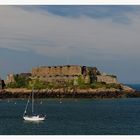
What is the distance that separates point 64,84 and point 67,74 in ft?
10.1

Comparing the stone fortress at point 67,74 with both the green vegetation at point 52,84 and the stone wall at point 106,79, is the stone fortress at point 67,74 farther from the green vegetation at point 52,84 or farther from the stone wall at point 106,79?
the green vegetation at point 52,84

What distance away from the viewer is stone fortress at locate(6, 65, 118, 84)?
2761 inches

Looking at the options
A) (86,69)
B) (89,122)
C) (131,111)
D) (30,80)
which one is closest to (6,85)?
(30,80)

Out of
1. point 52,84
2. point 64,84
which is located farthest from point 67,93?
point 52,84

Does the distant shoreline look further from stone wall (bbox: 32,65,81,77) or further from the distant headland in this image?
stone wall (bbox: 32,65,81,77)

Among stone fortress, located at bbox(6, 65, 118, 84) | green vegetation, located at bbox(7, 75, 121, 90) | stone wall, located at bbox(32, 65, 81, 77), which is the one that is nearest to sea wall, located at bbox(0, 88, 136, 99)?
green vegetation, located at bbox(7, 75, 121, 90)

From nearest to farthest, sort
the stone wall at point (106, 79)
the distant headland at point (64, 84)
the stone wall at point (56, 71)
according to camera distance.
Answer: the distant headland at point (64, 84) < the stone wall at point (106, 79) < the stone wall at point (56, 71)

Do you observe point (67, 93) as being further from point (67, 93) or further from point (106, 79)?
point (106, 79)

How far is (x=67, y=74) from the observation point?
71.8m

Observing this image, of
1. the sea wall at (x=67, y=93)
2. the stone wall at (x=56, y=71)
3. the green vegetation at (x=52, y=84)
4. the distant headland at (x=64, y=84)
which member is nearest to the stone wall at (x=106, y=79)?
the distant headland at (x=64, y=84)

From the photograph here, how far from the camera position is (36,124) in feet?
107

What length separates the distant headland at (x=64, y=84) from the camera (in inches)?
2606

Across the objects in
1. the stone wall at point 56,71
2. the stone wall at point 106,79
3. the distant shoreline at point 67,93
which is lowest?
the distant shoreline at point 67,93

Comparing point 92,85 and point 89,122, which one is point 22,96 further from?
point 89,122
